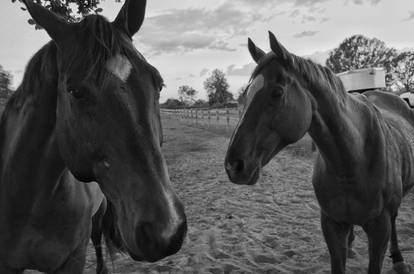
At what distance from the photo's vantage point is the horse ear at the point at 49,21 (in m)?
1.26

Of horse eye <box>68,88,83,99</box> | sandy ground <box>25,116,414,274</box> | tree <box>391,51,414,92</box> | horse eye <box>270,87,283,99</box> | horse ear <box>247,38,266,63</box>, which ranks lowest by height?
sandy ground <box>25,116,414,274</box>

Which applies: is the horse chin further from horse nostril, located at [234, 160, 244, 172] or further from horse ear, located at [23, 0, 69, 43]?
horse ear, located at [23, 0, 69, 43]

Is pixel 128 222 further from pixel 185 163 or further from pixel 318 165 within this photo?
pixel 185 163

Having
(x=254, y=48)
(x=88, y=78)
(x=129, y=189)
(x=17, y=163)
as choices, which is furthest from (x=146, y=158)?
(x=254, y=48)

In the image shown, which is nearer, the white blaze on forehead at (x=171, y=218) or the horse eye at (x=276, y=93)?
the white blaze on forehead at (x=171, y=218)

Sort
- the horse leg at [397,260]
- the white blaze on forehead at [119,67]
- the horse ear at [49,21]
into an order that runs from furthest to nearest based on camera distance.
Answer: the horse leg at [397,260] → the horse ear at [49,21] → the white blaze on forehead at [119,67]

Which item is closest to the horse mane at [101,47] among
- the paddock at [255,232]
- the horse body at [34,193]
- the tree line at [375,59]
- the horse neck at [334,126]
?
the horse body at [34,193]

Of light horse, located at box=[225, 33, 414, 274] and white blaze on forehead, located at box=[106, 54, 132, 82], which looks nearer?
white blaze on forehead, located at box=[106, 54, 132, 82]

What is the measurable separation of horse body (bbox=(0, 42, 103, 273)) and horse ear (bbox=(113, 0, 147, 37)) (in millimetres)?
432

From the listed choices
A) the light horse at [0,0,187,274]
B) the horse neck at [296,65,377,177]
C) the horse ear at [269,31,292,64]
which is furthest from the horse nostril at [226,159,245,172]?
the light horse at [0,0,187,274]

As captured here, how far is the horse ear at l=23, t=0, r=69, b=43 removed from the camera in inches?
49.7

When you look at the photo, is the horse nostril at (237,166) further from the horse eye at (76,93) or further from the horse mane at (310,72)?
the horse eye at (76,93)

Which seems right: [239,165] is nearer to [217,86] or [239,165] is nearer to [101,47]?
[101,47]

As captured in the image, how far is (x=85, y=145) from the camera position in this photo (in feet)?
3.82
